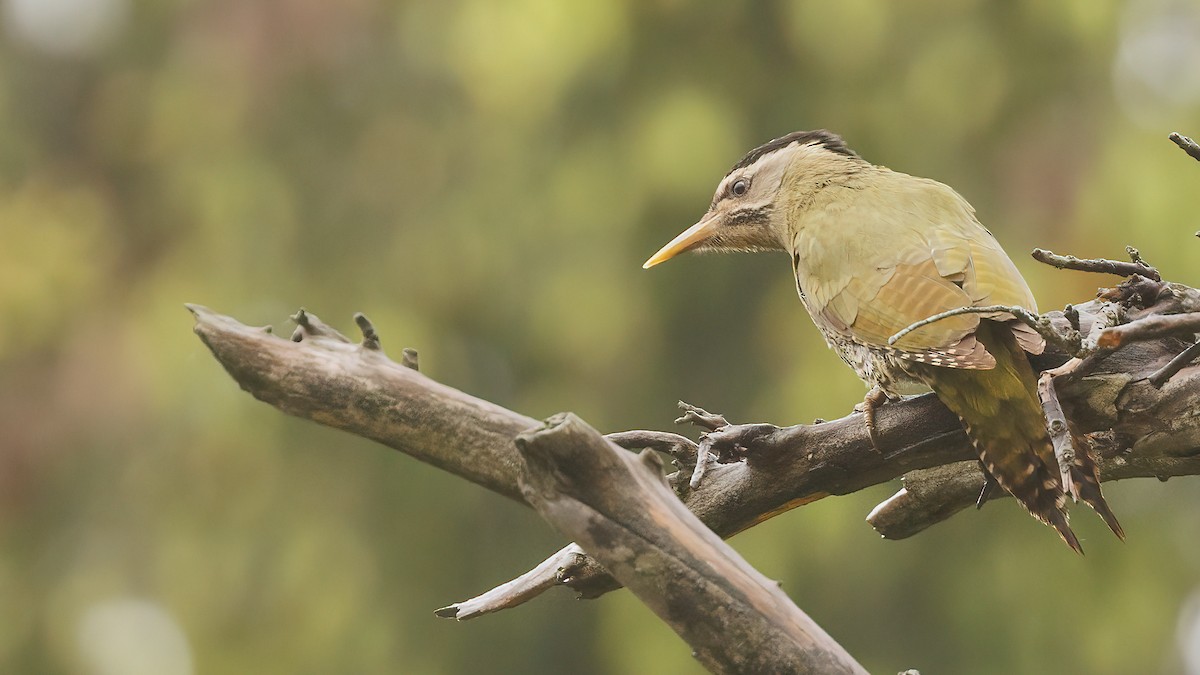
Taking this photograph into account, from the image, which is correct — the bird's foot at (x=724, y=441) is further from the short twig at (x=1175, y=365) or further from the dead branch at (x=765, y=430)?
the short twig at (x=1175, y=365)

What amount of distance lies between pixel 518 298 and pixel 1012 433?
14.8 feet

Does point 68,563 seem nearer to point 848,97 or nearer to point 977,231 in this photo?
point 848,97

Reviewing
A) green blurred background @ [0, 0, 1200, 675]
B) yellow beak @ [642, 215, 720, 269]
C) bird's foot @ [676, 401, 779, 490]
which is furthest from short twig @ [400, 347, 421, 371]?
green blurred background @ [0, 0, 1200, 675]

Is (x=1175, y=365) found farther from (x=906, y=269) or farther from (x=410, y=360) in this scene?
(x=410, y=360)

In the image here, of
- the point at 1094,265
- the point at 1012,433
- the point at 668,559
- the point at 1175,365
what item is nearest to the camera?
the point at 668,559

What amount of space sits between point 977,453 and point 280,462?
5.08 m

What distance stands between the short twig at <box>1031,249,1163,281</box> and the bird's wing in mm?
199

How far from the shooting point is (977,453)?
2578mm

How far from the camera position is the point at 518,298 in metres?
6.87

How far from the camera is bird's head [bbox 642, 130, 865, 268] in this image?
3.75 metres

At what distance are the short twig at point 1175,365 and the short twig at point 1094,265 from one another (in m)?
0.20

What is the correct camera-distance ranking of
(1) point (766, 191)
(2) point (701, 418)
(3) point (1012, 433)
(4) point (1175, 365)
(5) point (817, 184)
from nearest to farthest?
(4) point (1175, 365) → (3) point (1012, 433) → (2) point (701, 418) → (5) point (817, 184) → (1) point (766, 191)

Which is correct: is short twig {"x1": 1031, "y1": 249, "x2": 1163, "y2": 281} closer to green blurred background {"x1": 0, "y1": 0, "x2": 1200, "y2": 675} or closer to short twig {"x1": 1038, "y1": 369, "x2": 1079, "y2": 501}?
short twig {"x1": 1038, "y1": 369, "x2": 1079, "y2": 501}

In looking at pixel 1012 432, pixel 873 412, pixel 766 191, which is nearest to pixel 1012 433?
pixel 1012 432
